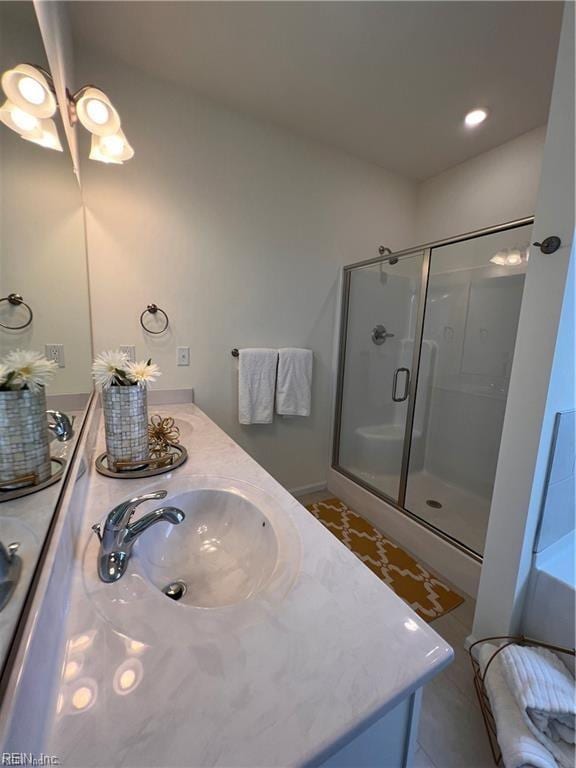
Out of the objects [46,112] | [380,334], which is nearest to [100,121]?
[46,112]

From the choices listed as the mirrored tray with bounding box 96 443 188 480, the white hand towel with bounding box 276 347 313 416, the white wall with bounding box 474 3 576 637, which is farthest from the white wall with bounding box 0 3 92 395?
the white wall with bounding box 474 3 576 637

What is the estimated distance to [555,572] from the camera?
1.11 meters

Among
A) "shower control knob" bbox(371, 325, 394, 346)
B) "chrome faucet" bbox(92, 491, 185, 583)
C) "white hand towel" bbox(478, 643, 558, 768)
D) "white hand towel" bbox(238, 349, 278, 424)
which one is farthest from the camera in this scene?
"shower control knob" bbox(371, 325, 394, 346)

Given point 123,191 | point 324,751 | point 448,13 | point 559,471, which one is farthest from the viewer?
point 123,191

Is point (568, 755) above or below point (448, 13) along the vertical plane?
below

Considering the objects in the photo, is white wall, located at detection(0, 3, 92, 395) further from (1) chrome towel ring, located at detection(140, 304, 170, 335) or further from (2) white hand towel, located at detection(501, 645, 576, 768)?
(2) white hand towel, located at detection(501, 645, 576, 768)

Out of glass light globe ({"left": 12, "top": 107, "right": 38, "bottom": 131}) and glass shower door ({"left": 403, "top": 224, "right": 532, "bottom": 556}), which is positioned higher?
glass light globe ({"left": 12, "top": 107, "right": 38, "bottom": 131})

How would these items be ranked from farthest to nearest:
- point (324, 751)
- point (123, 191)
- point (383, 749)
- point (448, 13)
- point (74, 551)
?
point (123, 191) < point (448, 13) < point (74, 551) < point (383, 749) < point (324, 751)

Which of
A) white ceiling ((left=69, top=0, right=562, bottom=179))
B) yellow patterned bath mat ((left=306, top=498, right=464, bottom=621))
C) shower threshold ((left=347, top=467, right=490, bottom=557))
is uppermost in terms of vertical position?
white ceiling ((left=69, top=0, right=562, bottom=179))

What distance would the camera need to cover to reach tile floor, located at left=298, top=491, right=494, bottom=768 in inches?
37.7

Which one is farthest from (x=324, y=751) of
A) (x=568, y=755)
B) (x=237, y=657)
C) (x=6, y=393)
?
(x=568, y=755)

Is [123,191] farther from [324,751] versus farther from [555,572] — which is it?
[555,572]

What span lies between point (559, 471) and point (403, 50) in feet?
6.18

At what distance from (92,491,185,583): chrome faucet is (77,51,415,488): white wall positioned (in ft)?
4.19
